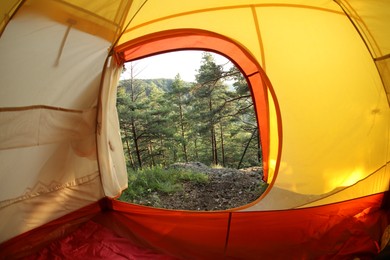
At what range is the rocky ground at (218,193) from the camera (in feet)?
13.3

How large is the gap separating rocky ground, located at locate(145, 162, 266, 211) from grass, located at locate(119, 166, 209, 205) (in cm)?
15

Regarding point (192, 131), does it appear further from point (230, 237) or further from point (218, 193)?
point (230, 237)

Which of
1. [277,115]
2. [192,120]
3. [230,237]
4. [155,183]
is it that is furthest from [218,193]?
[192,120]

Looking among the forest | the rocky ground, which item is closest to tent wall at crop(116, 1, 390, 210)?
the rocky ground

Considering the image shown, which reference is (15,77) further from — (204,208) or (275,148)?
(204,208)

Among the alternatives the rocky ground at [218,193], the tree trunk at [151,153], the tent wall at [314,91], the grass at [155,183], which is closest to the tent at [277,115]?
the tent wall at [314,91]

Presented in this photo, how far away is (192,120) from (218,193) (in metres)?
9.77

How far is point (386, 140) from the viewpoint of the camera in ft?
6.88

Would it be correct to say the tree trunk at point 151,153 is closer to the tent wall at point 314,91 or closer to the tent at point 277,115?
the tent at point 277,115

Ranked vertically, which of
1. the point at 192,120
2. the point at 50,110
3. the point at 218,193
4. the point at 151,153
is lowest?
the point at 151,153

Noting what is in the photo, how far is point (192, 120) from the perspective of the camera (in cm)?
1409

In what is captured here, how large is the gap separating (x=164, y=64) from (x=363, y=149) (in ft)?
75.7

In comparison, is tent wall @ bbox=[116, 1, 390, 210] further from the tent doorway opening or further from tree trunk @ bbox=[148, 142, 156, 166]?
tree trunk @ bbox=[148, 142, 156, 166]

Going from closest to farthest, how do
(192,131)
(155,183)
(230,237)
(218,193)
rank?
(230,237) → (218,193) → (155,183) → (192,131)
